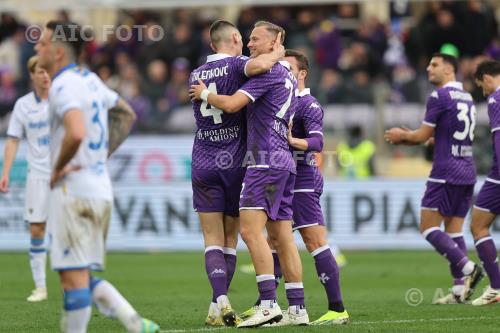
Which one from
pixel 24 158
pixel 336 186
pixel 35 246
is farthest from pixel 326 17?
pixel 35 246

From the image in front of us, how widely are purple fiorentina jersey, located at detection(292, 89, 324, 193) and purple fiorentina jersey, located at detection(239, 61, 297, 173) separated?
0.57 meters

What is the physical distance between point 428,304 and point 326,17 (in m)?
15.7

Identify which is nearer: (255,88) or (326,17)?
(255,88)

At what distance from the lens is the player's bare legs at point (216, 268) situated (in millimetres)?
10477

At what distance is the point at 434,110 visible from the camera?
517 inches

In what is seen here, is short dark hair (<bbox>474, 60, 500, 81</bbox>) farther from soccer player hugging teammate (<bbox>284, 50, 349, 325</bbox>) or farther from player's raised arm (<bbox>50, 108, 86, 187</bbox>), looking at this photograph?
player's raised arm (<bbox>50, 108, 86, 187</bbox>)

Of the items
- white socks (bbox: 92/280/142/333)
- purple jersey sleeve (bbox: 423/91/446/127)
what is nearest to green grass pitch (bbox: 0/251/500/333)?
white socks (bbox: 92/280/142/333)

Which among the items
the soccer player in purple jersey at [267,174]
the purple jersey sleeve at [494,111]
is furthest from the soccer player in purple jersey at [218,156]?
the purple jersey sleeve at [494,111]

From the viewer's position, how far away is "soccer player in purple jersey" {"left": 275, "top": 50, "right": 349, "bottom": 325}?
10.8 meters

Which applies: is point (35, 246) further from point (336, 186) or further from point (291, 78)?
point (336, 186)

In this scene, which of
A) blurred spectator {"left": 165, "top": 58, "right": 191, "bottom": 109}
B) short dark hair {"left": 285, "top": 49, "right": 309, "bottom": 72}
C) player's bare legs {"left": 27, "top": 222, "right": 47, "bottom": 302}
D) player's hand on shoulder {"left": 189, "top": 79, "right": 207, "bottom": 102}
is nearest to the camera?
player's hand on shoulder {"left": 189, "top": 79, "right": 207, "bottom": 102}

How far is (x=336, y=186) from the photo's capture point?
69.8 feet

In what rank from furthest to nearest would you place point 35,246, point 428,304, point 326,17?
point 326,17
point 35,246
point 428,304

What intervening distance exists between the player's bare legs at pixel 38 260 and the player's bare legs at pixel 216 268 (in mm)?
3473
